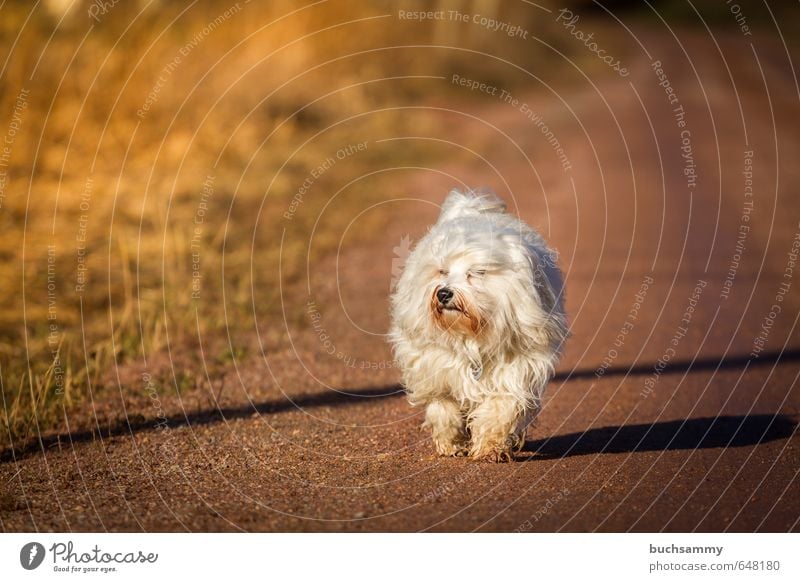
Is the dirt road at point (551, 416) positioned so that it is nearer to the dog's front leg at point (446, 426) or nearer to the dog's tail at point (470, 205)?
the dog's front leg at point (446, 426)

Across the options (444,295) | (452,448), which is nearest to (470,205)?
(444,295)

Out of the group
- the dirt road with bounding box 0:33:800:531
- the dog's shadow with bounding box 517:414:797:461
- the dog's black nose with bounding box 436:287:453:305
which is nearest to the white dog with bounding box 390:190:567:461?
the dog's black nose with bounding box 436:287:453:305

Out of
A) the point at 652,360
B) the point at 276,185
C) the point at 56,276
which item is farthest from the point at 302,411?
the point at 276,185

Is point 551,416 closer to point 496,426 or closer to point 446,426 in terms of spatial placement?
point 446,426

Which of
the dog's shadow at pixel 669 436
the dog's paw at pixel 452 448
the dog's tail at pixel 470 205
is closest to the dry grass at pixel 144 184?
the dog's paw at pixel 452 448

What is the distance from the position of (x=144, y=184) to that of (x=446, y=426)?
908 cm

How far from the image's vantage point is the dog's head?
6.85 metres

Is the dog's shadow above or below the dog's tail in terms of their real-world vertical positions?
below

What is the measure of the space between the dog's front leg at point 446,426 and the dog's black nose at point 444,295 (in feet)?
2.72

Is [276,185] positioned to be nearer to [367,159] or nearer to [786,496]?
[367,159]

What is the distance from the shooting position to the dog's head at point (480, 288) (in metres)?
6.85

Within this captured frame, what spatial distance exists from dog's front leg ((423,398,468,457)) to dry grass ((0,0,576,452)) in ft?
10.2

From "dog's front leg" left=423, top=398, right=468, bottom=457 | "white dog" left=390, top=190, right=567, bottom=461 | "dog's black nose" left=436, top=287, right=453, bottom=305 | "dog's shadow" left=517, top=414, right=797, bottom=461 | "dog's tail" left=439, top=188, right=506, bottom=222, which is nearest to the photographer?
"dog's black nose" left=436, top=287, right=453, bottom=305

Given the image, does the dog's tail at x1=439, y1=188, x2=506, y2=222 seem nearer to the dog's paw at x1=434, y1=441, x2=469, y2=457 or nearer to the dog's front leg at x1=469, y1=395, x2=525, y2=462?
the dog's front leg at x1=469, y1=395, x2=525, y2=462
